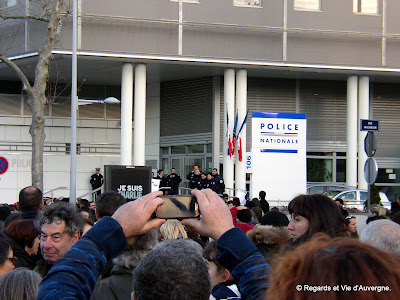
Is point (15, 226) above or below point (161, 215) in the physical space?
below

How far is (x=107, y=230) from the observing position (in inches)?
92.7

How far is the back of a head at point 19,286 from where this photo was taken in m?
3.22

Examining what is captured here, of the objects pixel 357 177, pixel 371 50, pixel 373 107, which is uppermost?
pixel 371 50

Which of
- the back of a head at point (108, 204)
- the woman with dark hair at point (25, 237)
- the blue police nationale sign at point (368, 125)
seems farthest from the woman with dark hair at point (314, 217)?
the blue police nationale sign at point (368, 125)

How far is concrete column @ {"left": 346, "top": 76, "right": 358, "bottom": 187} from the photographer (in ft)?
94.6

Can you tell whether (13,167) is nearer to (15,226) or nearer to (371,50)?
(371,50)

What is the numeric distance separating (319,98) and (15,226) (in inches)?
1068

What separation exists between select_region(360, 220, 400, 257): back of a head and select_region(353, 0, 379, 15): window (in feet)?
84.4

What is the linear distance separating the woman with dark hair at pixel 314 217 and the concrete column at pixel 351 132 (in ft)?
81.8

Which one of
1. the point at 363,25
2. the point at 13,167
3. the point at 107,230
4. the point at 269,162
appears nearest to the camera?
the point at 107,230

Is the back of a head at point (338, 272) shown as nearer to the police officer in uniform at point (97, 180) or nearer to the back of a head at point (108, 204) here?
the back of a head at point (108, 204)

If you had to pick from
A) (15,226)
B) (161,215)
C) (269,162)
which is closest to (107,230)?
(161,215)

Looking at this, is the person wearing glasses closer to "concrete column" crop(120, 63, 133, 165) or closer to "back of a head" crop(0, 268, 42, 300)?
"back of a head" crop(0, 268, 42, 300)

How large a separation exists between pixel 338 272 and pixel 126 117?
25953mm
